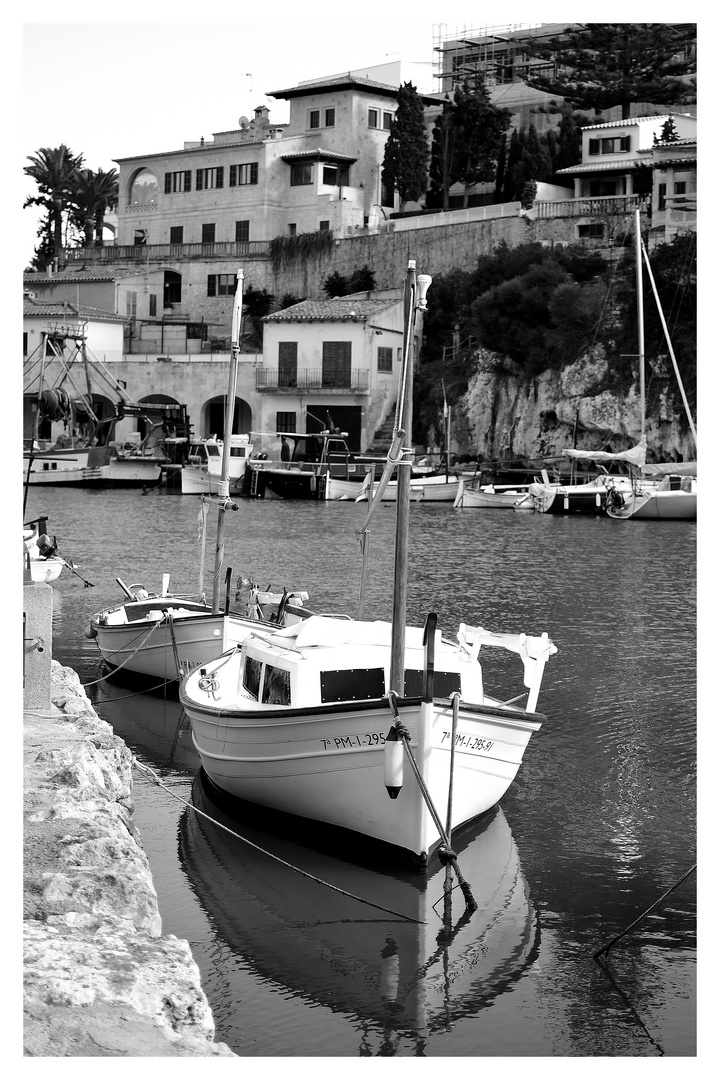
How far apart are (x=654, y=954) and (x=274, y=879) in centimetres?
269

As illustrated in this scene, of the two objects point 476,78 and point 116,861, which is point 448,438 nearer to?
point 476,78

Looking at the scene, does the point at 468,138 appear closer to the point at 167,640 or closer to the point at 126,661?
the point at 126,661

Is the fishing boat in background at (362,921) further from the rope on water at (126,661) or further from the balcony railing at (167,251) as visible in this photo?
the balcony railing at (167,251)

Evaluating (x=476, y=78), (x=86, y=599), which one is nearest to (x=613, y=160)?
(x=476, y=78)

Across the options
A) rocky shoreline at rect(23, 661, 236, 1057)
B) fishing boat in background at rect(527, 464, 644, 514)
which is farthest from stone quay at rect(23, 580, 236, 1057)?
fishing boat in background at rect(527, 464, 644, 514)

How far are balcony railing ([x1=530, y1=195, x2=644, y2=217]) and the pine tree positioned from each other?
6505 mm

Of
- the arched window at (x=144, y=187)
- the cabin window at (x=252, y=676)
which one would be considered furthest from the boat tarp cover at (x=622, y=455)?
the cabin window at (x=252, y=676)

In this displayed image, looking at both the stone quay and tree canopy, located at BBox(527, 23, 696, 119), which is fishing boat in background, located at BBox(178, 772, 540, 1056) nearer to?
the stone quay

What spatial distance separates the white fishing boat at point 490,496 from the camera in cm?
4128

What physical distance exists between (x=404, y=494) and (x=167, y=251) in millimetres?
52599

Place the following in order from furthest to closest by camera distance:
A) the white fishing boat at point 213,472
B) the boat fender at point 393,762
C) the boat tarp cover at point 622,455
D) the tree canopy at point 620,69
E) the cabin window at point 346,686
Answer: the tree canopy at point 620,69
the white fishing boat at point 213,472
the boat tarp cover at point 622,455
the cabin window at point 346,686
the boat fender at point 393,762

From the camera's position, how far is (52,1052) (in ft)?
16.5

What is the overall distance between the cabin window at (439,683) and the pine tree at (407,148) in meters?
46.1
